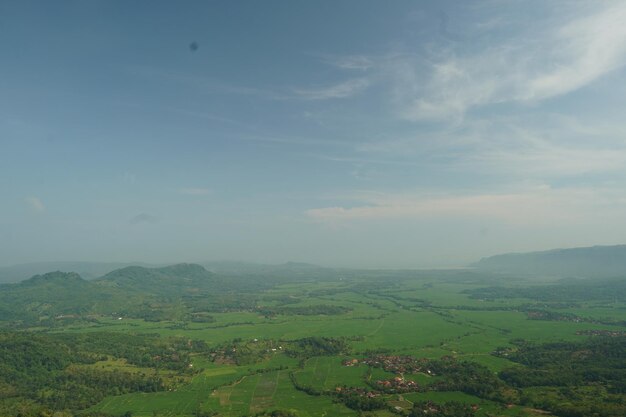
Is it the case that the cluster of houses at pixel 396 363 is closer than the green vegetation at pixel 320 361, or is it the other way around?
the green vegetation at pixel 320 361

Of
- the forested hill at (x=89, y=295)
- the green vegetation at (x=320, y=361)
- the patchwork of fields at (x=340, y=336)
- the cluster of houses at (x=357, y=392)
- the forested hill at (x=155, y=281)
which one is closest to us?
the green vegetation at (x=320, y=361)

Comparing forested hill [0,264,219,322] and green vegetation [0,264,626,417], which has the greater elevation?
forested hill [0,264,219,322]

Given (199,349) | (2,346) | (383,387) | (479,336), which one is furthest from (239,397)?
(479,336)

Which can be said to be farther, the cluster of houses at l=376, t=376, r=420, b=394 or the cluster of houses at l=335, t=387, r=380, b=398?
the cluster of houses at l=376, t=376, r=420, b=394

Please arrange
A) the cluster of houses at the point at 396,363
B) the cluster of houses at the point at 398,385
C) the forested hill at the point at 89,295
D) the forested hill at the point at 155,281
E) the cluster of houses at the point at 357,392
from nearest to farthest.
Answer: the cluster of houses at the point at 357,392
the cluster of houses at the point at 398,385
the cluster of houses at the point at 396,363
the forested hill at the point at 89,295
the forested hill at the point at 155,281

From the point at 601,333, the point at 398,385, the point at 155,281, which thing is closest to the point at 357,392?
the point at 398,385

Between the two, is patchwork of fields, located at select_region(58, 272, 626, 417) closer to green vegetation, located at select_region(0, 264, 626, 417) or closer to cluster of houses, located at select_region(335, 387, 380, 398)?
green vegetation, located at select_region(0, 264, 626, 417)

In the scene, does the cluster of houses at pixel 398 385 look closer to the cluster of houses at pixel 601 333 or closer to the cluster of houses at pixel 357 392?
the cluster of houses at pixel 357 392

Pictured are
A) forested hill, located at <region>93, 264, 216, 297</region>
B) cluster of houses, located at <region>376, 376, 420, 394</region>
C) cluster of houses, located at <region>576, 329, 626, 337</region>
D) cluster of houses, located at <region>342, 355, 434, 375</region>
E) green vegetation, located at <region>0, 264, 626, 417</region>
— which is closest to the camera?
green vegetation, located at <region>0, 264, 626, 417</region>

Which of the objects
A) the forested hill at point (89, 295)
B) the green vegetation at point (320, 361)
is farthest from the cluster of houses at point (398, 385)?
the forested hill at point (89, 295)

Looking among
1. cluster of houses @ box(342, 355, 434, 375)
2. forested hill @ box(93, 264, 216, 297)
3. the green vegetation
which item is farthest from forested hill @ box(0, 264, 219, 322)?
cluster of houses @ box(342, 355, 434, 375)

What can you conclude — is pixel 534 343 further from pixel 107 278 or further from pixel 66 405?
pixel 107 278

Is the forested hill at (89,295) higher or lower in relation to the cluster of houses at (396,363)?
higher
